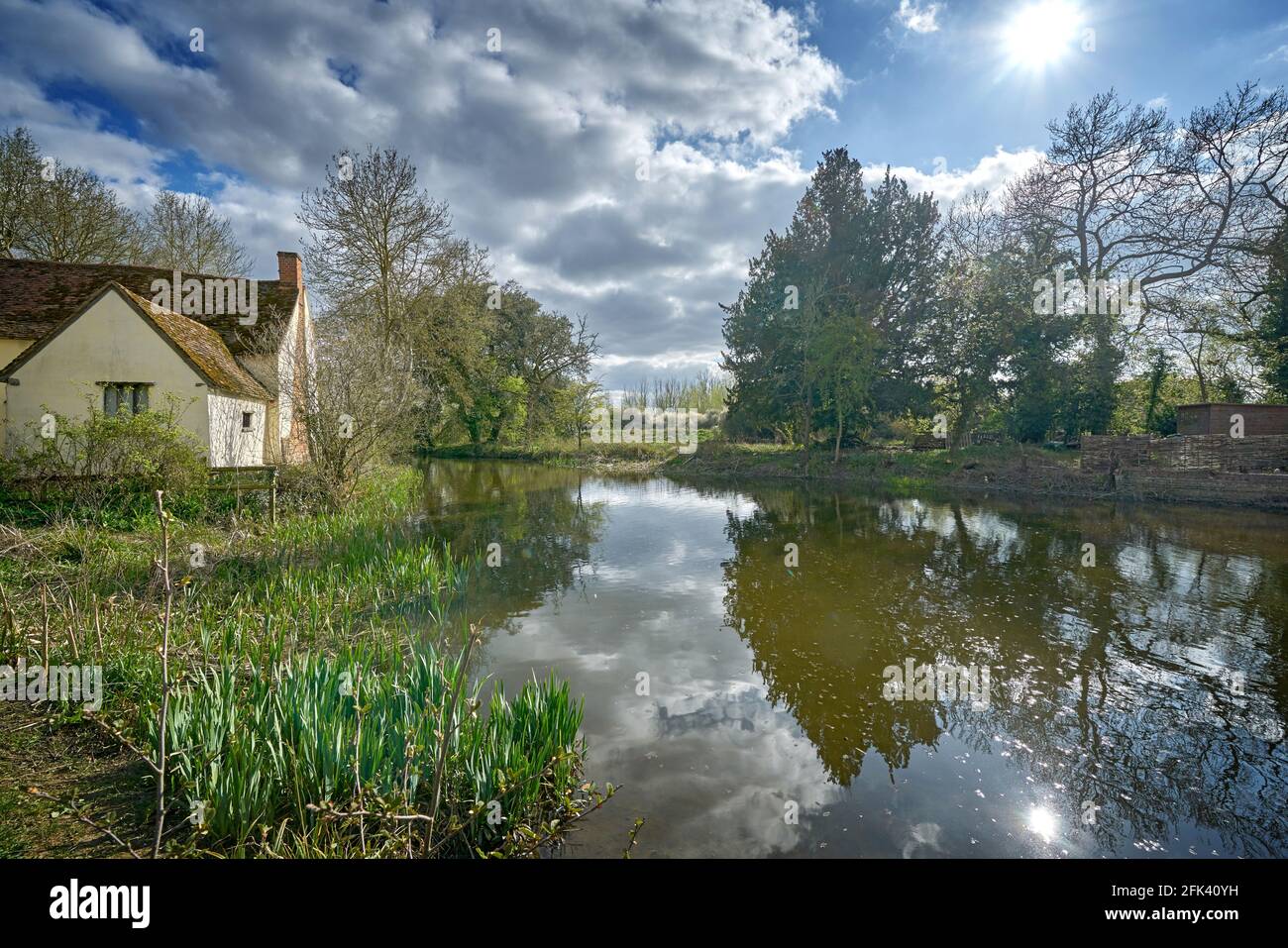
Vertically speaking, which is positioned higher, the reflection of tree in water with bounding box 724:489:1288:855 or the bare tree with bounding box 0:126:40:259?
the bare tree with bounding box 0:126:40:259

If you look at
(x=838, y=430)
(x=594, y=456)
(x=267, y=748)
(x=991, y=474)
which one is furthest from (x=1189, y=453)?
(x=594, y=456)

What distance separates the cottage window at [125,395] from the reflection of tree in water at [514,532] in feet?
24.0

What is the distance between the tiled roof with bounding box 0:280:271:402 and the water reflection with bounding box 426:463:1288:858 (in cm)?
837

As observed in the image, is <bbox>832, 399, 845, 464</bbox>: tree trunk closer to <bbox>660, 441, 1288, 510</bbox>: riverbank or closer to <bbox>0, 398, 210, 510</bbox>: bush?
<bbox>660, 441, 1288, 510</bbox>: riverbank

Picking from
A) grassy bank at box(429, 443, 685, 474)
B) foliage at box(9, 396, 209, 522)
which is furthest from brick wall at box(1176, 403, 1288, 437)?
foliage at box(9, 396, 209, 522)

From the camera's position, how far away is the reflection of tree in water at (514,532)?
8984 millimetres

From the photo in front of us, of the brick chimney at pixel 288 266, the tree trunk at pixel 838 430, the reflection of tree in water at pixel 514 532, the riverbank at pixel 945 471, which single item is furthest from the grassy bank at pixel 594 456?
the brick chimney at pixel 288 266

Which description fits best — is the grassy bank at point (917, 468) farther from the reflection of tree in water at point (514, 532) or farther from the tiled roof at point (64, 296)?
the tiled roof at point (64, 296)

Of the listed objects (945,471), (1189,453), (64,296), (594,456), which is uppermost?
(64,296)

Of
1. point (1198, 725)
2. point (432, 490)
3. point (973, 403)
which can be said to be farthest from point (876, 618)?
point (973, 403)

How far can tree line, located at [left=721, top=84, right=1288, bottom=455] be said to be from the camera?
21.4 meters

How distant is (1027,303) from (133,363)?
104ft

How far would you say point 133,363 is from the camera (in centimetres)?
1378

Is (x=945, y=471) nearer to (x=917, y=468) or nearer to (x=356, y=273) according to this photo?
(x=917, y=468)
